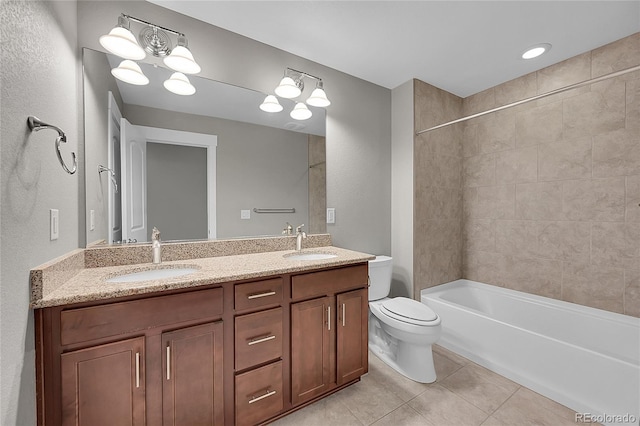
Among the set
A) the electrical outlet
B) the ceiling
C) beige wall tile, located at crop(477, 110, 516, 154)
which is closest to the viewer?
the electrical outlet

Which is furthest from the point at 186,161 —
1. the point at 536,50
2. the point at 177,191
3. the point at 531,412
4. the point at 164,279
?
the point at 536,50

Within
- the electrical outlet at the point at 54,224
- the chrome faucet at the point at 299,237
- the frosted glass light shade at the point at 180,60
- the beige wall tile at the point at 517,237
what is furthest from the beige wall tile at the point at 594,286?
the electrical outlet at the point at 54,224

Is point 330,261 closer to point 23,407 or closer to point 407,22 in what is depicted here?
point 23,407

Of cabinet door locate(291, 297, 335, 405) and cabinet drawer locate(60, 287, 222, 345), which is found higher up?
cabinet drawer locate(60, 287, 222, 345)

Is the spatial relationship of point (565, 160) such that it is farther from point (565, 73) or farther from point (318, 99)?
point (318, 99)

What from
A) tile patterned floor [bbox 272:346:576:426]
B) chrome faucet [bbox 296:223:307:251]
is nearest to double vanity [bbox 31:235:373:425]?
tile patterned floor [bbox 272:346:576:426]

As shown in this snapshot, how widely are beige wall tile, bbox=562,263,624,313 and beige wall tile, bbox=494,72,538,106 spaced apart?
1.55m

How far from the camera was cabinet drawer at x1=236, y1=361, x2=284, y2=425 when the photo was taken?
1.29 m

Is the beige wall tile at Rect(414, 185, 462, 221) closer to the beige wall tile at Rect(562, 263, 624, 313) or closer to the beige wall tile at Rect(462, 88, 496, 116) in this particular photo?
the beige wall tile at Rect(462, 88, 496, 116)

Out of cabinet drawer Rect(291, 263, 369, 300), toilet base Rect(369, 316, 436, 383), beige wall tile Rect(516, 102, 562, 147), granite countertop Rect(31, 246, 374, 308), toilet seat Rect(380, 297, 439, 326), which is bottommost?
toilet base Rect(369, 316, 436, 383)

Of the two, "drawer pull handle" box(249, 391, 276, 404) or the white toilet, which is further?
the white toilet

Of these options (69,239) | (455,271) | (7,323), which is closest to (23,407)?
(7,323)

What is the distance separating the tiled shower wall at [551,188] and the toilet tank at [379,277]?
0.37m

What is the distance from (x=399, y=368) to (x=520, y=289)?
4.76 feet
